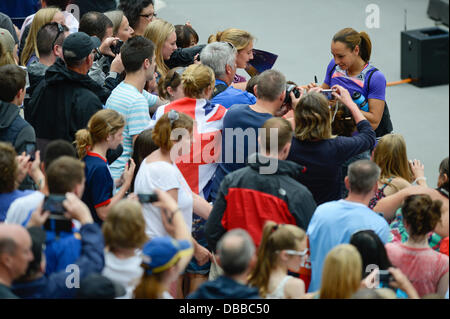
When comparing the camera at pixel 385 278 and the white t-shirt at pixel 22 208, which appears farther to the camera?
the white t-shirt at pixel 22 208

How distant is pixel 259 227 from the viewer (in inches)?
135

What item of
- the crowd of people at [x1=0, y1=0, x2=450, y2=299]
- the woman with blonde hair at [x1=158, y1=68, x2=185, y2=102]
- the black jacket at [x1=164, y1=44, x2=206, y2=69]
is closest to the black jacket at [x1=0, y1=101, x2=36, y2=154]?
the crowd of people at [x1=0, y1=0, x2=450, y2=299]

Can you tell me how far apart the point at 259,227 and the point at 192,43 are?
3.01m

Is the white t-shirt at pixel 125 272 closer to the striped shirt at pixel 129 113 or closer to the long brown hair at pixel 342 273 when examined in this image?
the long brown hair at pixel 342 273

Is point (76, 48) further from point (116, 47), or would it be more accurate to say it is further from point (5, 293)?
point (5, 293)

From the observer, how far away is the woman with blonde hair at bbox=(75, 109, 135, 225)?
3672 millimetres

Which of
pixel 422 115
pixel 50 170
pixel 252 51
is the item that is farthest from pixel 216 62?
pixel 422 115

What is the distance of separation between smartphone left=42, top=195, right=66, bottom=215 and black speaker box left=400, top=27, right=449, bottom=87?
19.6 feet

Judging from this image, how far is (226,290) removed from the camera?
270 cm

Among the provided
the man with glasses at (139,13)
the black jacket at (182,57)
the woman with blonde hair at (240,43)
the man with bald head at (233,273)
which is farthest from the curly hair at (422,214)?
the man with glasses at (139,13)

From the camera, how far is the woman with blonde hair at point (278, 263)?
298cm

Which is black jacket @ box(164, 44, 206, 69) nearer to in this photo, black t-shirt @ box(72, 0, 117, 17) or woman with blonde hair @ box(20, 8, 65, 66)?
woman with blonde hair @ box(20, 8, 65, 66)

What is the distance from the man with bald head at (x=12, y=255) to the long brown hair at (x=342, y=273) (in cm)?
127
